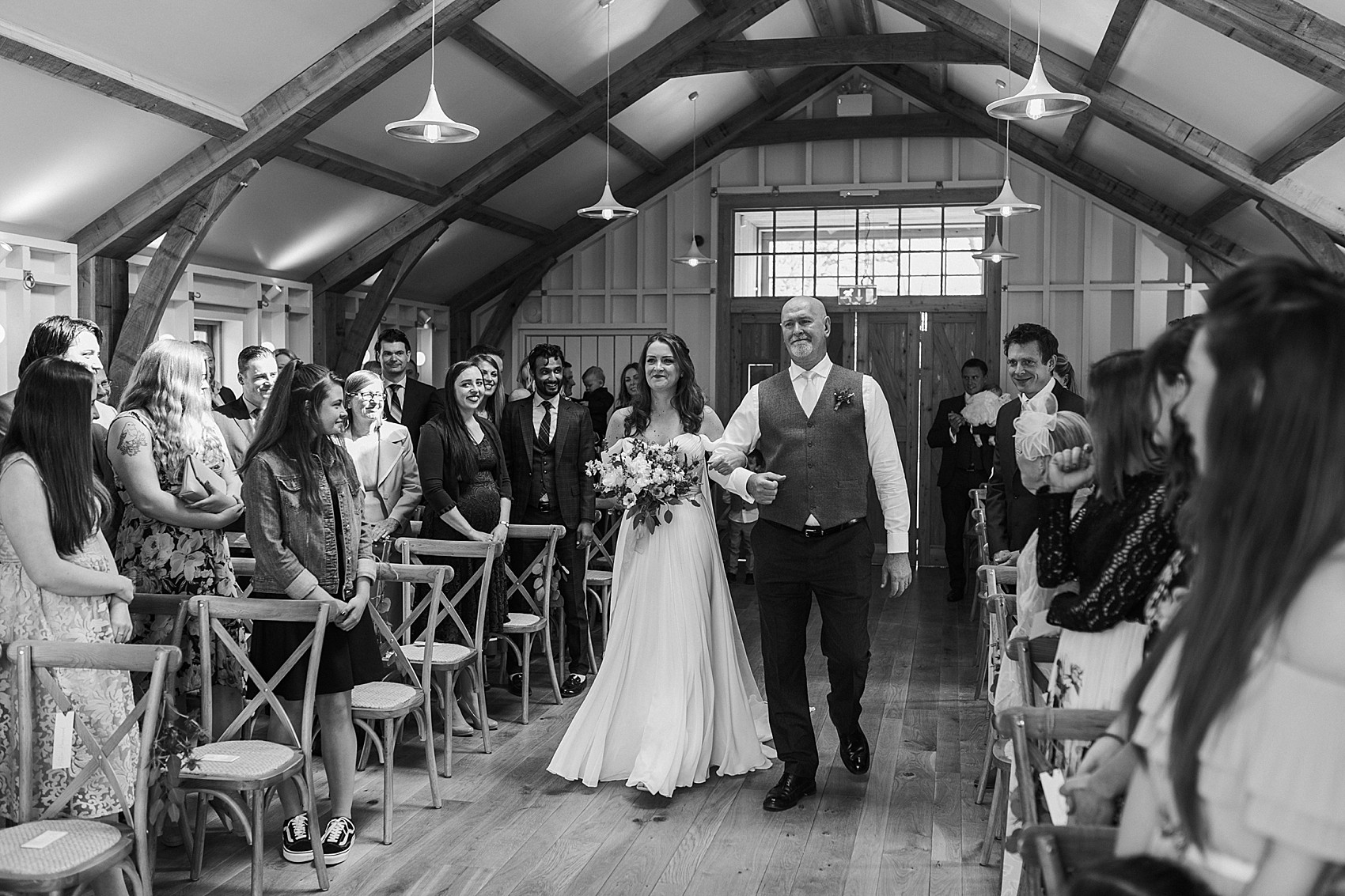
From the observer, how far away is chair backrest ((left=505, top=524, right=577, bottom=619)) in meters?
5.32

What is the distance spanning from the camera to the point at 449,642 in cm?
506

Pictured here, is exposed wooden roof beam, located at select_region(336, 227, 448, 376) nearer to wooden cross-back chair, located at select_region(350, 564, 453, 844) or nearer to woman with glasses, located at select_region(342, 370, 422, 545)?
woman with glasses, located at select_region(342, 370, 422, 545)

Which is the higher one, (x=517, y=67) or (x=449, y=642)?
(x=517, y=67)

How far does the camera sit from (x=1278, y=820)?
114 cm

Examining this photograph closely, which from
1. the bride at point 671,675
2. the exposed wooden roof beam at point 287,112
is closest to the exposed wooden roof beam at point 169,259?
the exposed wooden roof beam at point 287,112

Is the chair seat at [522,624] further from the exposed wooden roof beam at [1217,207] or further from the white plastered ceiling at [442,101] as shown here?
the exposed wooden roof beam at [1217,207]

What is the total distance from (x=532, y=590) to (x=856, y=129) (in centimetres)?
706

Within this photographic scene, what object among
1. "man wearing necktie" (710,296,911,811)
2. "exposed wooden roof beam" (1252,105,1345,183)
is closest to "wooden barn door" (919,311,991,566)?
"exposed wooden roof beam" (1252,105,1345,183)

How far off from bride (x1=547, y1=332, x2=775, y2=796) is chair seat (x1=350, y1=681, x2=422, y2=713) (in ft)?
2.52

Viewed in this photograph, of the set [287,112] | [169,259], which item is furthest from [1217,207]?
[169,259]

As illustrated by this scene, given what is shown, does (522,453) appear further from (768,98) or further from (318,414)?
(768,98)

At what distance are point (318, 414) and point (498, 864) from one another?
4.94ft

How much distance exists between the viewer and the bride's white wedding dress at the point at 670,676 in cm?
438

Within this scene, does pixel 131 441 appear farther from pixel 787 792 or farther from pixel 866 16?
pixel 866 16
